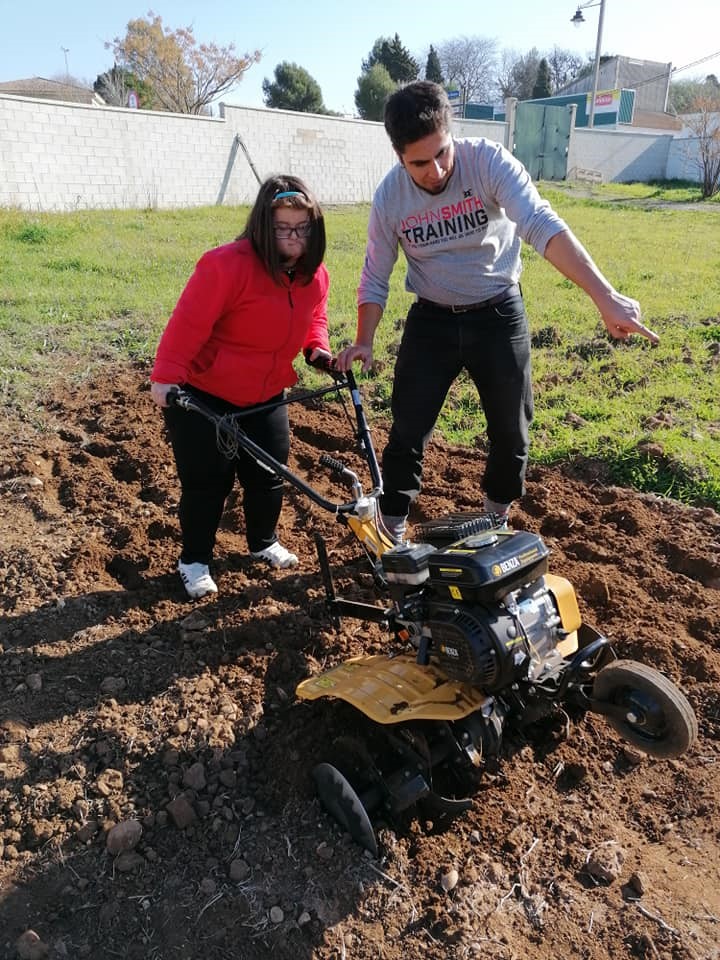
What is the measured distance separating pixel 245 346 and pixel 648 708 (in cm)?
203

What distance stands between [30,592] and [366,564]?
160cm

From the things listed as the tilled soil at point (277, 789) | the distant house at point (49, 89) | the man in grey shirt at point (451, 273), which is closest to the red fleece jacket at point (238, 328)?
the man in grey shirt at point (451, 273)

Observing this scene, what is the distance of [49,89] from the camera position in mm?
53344

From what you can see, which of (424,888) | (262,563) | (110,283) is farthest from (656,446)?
(110,283)

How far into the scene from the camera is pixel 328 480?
5.00 metres

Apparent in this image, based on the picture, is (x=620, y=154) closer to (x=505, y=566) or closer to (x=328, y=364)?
(x=328, y=364)

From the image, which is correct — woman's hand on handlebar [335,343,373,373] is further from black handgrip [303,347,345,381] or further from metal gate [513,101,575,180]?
metal gate [513,101,575,180]

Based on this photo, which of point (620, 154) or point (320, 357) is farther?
point (620, 154)

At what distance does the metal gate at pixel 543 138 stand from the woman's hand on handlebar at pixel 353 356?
86.2 ft

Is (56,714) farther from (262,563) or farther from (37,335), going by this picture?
(37,335)

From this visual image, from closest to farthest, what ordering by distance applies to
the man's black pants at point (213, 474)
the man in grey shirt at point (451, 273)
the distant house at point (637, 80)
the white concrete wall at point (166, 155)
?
the man in grey shirt at point (451, 273), the man's black pants at point (213, 474), the white concrete wall at point (166, 155), the distant house at point (637, 80)

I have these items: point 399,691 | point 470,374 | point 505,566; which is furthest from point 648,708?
point 470,374

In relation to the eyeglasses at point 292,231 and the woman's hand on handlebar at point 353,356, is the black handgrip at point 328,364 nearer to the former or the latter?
the woman's hand on handlebar at point 353,356

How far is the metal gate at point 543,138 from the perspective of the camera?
2725cm
